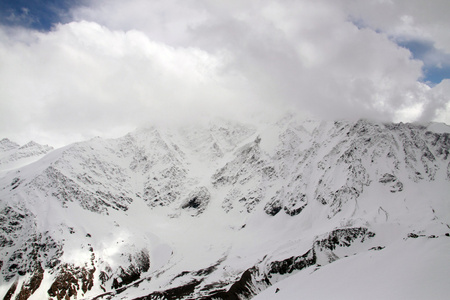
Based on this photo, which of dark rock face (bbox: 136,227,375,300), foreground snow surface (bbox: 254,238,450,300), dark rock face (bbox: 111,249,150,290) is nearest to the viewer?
foreground snow surface (bbox: 254,238,450,300)

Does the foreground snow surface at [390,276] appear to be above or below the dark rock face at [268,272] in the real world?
above

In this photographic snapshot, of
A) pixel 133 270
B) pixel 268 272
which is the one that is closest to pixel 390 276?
pixel 268 272

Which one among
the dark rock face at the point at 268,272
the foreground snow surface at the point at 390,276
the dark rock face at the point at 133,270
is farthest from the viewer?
the dark rock face at the point at 133,270

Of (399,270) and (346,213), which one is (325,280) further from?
(346,213)

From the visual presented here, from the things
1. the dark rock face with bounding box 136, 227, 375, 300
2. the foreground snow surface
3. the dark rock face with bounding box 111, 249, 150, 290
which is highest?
the dark rock face with bounding box 111, 249, 150, 290

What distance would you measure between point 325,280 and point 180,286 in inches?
4460

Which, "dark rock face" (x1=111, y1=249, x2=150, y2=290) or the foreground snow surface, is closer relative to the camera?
the foreground snow surface

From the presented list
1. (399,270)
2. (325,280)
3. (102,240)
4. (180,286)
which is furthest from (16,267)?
Result: (399,270)

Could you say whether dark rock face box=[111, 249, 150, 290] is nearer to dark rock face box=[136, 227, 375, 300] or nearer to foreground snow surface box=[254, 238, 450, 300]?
dark rock face box=[136, 227, 375, 300]

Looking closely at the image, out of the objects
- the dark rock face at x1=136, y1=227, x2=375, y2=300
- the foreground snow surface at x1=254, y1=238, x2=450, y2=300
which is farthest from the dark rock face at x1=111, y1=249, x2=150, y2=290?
the foreground snow surface at x1=254, y1=238, x2=450, y2=300

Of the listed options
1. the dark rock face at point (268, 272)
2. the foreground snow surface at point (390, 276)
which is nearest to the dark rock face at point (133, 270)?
the dark rock face at point (268, 272)

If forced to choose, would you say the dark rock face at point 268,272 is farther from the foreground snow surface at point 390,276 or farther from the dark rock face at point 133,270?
the foreground snow surface at point 390,276

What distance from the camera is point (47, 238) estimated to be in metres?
181

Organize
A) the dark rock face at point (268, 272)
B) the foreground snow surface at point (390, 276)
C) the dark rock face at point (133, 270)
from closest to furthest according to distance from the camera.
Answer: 1. the foreground snow surface at point (390, 276)
2. the dark rock face at point (268, 272)
3. the dark rock face at point (133, 270)
